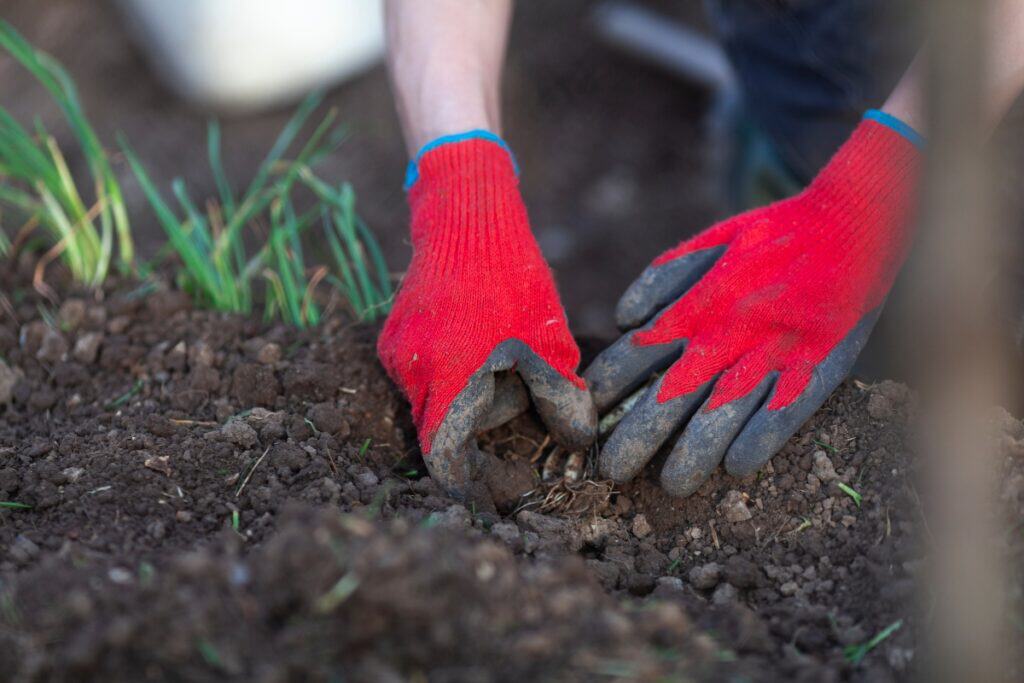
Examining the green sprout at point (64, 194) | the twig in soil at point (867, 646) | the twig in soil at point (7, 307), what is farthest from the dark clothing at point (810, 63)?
the twig in soil at point (7, 307)

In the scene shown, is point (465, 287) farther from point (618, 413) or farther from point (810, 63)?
point (810, 63)

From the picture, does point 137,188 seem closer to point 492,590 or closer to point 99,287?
point 99,287

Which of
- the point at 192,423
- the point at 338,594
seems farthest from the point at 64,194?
the point at 338,594

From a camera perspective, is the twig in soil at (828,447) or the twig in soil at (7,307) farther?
the twig in soil at (7,307)

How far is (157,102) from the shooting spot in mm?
3090

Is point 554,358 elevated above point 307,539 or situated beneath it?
situated beneath

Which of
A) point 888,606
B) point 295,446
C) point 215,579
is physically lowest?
point 888,606

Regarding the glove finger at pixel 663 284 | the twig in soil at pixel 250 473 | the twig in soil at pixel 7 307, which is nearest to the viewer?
the twig in soil at pixel 250 473

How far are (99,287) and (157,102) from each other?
1.53m

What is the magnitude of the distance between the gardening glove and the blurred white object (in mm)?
1630

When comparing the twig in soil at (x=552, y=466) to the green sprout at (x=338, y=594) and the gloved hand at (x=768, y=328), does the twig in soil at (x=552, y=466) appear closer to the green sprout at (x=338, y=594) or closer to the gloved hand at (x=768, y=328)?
the gloved hand at (x=768, y=328)

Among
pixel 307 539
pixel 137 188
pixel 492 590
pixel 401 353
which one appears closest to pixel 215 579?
pixel 307 539

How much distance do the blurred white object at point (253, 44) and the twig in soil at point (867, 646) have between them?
2.52m

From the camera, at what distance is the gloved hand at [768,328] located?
4.37ft
